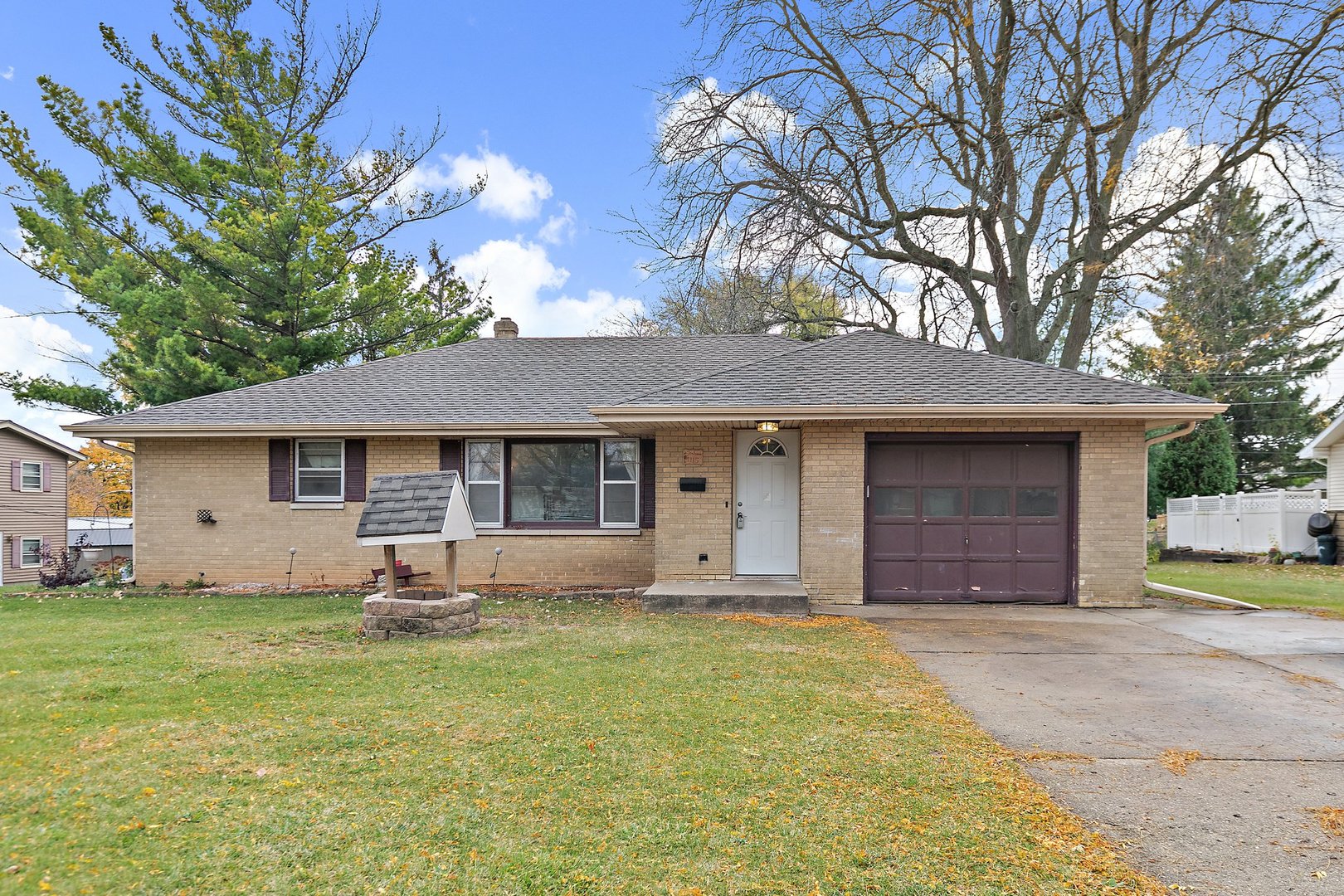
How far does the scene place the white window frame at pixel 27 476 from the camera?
24297 mm

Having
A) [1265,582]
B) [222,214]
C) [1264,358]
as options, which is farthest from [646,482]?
[1264,358]

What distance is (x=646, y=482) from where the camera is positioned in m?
11.6

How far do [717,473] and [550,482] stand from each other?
2979mm

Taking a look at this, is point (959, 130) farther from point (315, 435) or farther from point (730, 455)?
point (315, 435)

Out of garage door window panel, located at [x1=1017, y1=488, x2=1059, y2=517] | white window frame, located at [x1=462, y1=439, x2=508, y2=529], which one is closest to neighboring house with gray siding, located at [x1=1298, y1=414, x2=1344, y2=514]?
garage door window panel, located at [x1=1017, y1=488, x2=1059, y2=517]

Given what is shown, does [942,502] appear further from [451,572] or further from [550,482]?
[451,572]

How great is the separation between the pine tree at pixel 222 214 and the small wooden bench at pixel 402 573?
10761 millimetres

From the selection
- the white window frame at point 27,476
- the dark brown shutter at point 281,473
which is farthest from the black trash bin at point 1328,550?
the white window frame at point 27,476

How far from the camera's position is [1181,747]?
14.7ft

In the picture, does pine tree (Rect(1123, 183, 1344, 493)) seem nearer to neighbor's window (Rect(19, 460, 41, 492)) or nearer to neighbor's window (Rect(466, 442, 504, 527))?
neighbor's window (Rect(466, 442, 504, 527))

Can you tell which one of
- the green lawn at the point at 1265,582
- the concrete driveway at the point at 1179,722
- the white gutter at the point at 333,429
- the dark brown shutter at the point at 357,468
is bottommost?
the green lawn at the point at 1265,582

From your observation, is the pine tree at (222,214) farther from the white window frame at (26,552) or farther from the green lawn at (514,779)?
the green lawn at (514,779)

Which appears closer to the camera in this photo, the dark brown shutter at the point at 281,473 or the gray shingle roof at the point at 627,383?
the gray shingle roof at the point at 627,383

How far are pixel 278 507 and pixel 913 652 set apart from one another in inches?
402
